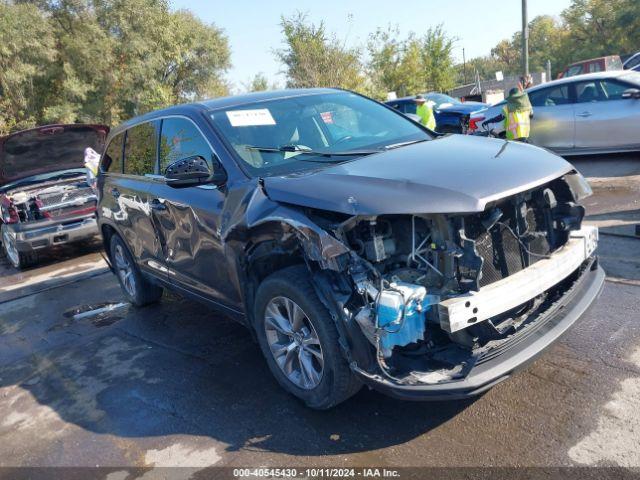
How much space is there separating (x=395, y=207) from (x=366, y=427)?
135 centimetres

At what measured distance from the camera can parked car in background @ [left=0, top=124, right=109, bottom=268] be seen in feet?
27.8

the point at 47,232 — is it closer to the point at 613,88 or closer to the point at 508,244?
the point at 508,244

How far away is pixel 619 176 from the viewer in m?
8.65

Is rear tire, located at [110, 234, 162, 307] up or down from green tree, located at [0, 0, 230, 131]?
down

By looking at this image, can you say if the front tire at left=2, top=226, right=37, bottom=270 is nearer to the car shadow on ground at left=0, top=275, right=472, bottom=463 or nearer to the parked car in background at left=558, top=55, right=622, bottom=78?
the car shadow on ground at left=0, top=275, right=472, bottom=463

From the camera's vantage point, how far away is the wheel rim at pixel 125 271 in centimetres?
598

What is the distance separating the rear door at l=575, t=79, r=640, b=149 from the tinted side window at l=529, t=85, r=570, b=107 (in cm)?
21

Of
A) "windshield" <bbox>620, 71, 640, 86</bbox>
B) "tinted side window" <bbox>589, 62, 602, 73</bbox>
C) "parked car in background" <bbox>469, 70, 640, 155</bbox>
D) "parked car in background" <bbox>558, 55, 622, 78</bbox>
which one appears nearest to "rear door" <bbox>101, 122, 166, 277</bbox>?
"parked car in background" <bbox>469, 70, 640, 155</bbox>

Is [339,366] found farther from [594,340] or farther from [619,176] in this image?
[619,176]

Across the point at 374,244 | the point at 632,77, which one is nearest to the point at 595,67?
the point at 632,77

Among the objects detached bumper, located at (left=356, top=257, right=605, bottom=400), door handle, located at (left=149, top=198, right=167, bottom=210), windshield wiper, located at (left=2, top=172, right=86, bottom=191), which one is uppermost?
windshield wiper, located at (left=2, top=172, right=86, bottom=191)

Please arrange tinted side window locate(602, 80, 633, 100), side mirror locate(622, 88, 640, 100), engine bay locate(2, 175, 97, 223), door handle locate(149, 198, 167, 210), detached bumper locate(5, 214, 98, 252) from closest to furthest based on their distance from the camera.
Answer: door handle locate(149, 198, 167, 210) → detached bumper locate(5, 214, 98, 252) → engine bay locate(2, 175, 97, 223) → side mirror locate(622, 88, 640, 100) → tinted side window locate(602, 80, 633, 100)

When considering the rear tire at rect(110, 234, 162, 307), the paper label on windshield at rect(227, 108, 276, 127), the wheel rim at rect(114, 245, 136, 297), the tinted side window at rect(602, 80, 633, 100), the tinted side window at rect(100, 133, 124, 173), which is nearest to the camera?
the paper label on windshield at rect(227, 108, 276, 127)

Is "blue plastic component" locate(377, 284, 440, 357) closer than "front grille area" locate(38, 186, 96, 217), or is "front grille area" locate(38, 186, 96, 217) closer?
"blue plastic component" locate(377, 284, 440, 357)
